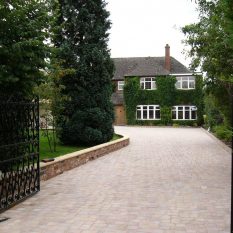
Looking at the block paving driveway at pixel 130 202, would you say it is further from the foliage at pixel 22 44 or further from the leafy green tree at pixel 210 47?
the leafy green tree at pixel 210 47

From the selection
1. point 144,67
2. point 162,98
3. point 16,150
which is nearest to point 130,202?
point 16,150

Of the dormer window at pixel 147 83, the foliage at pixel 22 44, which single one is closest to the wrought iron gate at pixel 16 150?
the foliage at pixel 22 44

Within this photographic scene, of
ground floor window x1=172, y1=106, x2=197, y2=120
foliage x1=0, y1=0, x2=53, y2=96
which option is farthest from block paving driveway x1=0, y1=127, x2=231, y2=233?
ground floor window x1=172, y1=106, x2=197, y2=120

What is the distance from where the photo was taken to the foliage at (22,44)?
27.0ft

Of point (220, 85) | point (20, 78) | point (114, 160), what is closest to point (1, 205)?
point (20, 78)

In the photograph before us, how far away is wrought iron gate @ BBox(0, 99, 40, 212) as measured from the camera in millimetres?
7725

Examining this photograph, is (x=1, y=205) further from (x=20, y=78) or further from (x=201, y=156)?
(x=201, y=156)

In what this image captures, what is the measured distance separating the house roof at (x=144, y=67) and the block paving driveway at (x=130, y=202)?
3235cm

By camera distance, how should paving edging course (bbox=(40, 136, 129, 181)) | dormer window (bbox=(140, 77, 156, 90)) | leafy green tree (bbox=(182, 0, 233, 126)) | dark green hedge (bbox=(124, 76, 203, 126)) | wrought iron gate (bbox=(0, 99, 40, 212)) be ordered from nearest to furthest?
wrought iron gate (bbox=(0, 99, 40, 212)) < paving edging course (bbox=(40, 136, 129, 181)) < leafy green tree (bbox=(182, 0, 233, 126)) < dark green hedge (bbox=(124, 76, 203, 126)) < dormer window (bbox=(140, 77, 156, 90))

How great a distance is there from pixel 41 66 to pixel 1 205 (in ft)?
10.7

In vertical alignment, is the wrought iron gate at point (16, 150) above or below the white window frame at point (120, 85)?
below

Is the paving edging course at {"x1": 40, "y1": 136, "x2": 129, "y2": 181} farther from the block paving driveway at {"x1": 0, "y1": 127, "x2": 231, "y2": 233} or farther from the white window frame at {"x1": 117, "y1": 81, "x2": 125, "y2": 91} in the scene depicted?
the white window frame at {"x1": 117, "y1": 81, "x2": 125, "y2": 91}

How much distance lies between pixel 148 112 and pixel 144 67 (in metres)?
5.27

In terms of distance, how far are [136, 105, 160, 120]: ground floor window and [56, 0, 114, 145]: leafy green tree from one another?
27.0 metres
